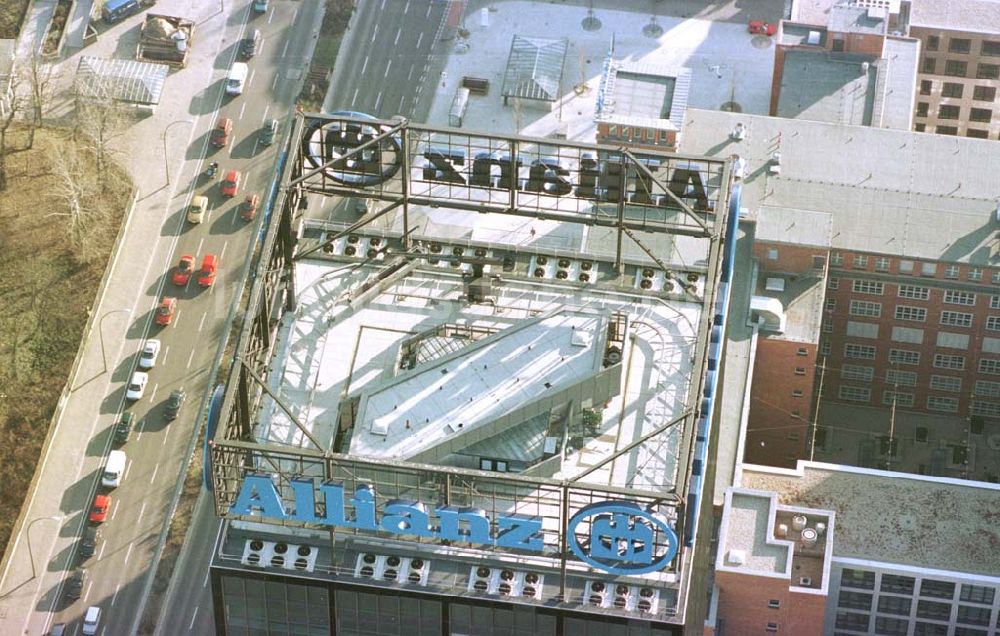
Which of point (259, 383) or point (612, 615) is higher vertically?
point (259, 383)

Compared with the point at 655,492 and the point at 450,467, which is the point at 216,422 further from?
the point at 655,492

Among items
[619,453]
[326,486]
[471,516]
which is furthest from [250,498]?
[619,453]

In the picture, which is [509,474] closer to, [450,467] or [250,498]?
[450,467]

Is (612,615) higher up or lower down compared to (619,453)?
lower down

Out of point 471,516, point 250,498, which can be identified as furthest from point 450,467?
point 250,498

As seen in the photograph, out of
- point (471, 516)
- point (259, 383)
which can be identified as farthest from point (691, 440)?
point (259, 383)
